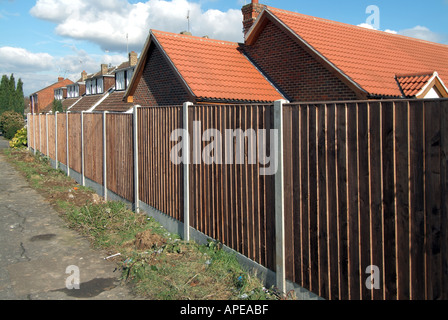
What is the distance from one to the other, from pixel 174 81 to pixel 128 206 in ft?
15.4

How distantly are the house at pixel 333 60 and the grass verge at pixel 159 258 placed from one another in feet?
20.9

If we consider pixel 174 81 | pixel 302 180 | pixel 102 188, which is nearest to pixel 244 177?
pixel 302 180

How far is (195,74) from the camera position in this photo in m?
11.3

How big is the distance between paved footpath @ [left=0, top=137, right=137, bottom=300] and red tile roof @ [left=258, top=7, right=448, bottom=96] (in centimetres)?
769

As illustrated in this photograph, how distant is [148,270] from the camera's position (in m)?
5.32

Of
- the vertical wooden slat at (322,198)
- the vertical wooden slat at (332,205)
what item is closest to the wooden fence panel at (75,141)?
the vertical wooden slat at (322,198)

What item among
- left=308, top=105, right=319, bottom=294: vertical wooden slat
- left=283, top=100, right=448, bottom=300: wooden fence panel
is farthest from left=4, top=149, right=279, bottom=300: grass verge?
left=283, top=100, right=448, bottom=300: wooden fence panel

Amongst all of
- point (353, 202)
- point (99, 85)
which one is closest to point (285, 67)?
point (353, 202)

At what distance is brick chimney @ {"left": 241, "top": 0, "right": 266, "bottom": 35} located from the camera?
15.3 meters

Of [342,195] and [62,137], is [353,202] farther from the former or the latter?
[62,137]

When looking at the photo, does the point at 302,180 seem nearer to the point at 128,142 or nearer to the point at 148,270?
A: the point at 148,270

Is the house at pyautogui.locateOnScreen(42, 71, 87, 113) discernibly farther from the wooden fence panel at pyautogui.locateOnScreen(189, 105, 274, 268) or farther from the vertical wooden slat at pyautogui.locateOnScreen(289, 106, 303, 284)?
the vertical wooden slat at pyautogui.locateOnScreen(289, 106, 303, 284)

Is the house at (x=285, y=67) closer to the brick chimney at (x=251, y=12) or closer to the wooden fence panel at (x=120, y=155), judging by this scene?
the brick chimney at (x=251, y=12)

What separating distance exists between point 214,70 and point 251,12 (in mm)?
4727
